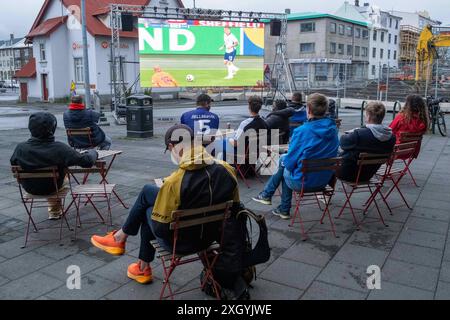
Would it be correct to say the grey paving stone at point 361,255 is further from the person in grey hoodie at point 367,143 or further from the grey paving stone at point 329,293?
the person in grey hoodie at point 367,143

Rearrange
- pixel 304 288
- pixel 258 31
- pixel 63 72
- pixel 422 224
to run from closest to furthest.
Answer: pixel 304 288, pixel 422 224, pixel 258 31, pixel 63 72

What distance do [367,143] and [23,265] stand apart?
3.76 metres

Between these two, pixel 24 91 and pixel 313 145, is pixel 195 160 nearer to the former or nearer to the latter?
pixel 313 145

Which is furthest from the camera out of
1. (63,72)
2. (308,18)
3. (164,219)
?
(308,18)

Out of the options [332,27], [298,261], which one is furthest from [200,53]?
[332,27]

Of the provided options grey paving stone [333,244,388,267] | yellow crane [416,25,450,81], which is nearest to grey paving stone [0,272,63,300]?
grey paving stone [333,244,388,267]

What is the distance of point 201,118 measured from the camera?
24.5 ft

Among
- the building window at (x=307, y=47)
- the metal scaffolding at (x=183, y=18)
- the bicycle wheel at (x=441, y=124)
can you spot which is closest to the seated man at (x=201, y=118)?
the bicycle wheel at (x=441, y=124)

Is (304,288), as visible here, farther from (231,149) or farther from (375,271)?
(231,149)

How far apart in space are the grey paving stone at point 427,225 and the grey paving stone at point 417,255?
2.02 feet

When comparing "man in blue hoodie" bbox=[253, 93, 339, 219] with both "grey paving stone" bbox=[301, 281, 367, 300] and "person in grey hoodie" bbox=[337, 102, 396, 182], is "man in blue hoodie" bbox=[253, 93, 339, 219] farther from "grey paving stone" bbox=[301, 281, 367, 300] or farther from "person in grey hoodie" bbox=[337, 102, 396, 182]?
"grey paving stone" bbox=[301, 281, 367, 300]

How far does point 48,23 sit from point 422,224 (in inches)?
1435
